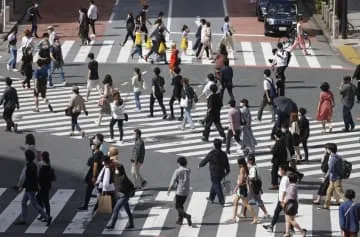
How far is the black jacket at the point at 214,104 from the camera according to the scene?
34938 mm

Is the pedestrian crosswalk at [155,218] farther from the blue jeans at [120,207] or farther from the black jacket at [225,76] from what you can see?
the black jacket at [225,76]

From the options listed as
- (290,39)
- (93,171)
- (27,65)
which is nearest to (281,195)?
(93,171)

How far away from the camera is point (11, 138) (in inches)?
1411

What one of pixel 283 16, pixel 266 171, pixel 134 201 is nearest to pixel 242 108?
pixel 266 171

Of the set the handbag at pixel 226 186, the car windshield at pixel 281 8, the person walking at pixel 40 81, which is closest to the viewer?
the handbag at pixel 226 186

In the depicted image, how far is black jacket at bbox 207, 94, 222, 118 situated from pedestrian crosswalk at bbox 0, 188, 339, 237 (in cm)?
522

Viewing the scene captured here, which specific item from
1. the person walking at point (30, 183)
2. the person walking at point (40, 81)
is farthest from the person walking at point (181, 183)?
the person walking at point (40, 81)

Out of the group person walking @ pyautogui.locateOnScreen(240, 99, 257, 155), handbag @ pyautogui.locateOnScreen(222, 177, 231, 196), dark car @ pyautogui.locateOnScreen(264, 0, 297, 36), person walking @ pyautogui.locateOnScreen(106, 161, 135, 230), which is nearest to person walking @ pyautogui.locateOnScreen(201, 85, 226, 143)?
person walking @ pyautogui.locateOnScreen(240, 99, 257, 155)

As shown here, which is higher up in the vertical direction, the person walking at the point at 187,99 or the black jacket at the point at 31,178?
the black jacket at the point at 31,178

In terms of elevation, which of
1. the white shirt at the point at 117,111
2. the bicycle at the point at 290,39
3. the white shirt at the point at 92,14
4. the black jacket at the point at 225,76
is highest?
the white shirt at the point at 117,111

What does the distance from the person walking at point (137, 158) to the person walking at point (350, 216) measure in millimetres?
7012

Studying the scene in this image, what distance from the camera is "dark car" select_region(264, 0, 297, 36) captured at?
186 ft

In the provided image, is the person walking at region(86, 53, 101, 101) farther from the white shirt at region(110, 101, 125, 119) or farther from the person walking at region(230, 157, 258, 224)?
the person walking at region(230, 157, 258, 224)

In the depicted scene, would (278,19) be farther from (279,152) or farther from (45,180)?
(45,180)
